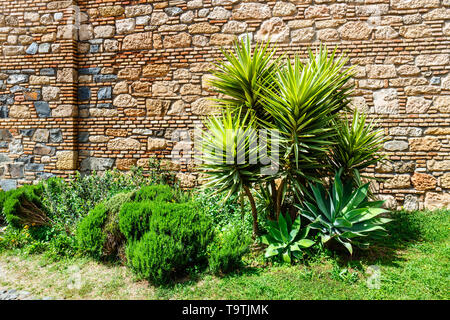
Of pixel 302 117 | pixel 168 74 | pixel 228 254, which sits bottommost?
pixel 228 254

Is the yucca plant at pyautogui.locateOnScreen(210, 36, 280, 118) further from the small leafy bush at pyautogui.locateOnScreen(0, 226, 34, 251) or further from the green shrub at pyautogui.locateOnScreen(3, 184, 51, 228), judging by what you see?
the small leafy bush at pyautogui.locateOnScreen(0, 226, 34, 251)

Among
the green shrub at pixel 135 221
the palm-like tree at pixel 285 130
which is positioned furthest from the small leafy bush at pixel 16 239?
the palm-like tree at pixel 285 130

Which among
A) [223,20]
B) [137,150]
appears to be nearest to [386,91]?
[223,20]

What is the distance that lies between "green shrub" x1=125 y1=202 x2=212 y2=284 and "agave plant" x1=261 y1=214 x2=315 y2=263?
0.76 meters

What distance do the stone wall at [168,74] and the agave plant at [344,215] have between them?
1754 mm

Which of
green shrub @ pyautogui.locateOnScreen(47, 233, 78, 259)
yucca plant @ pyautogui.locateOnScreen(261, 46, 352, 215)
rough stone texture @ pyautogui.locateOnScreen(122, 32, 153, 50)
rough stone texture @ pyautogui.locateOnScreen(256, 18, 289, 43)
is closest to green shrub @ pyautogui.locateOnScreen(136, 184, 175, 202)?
green shrub @ pyautogui.locateOnScreen(47, 233, 78, 259)

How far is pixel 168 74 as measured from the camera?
17.5 ft

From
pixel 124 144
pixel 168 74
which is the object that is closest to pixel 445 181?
pixel 168 74

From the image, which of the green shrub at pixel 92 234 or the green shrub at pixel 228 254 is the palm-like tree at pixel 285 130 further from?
the green shrub at pixel 92 234

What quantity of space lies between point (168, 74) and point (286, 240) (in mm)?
3684

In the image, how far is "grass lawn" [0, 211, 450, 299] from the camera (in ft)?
9.16

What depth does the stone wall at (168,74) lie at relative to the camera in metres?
4.76

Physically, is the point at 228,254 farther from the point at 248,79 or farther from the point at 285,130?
the point at 248,79

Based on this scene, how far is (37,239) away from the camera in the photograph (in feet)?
14.0
